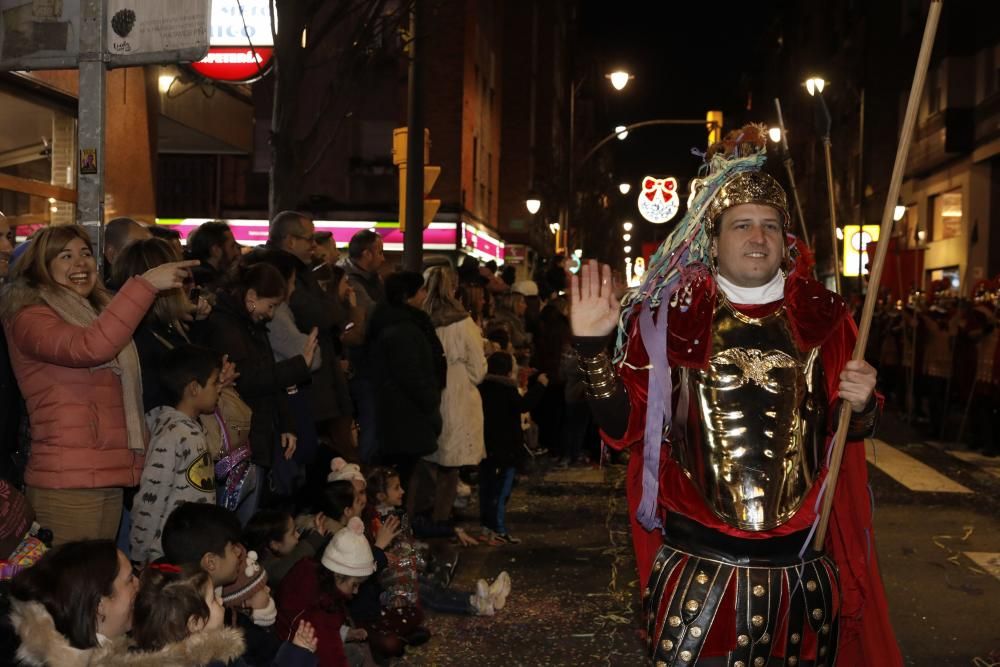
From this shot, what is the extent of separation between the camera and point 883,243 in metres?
3.62

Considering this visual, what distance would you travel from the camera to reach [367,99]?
29.7 metres

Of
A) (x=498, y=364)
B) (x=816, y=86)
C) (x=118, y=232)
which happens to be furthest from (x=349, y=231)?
(x=816, y=86)

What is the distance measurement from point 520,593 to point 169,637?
4.05 m

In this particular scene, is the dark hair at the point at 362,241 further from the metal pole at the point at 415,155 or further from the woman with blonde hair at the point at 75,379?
the woman with blonde hair at the point at 75,379

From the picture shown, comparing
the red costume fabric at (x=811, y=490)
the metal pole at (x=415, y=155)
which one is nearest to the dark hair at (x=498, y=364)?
the metal pole at (x=415, y=155)

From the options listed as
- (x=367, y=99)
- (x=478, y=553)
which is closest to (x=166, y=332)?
(x=478, y=553)

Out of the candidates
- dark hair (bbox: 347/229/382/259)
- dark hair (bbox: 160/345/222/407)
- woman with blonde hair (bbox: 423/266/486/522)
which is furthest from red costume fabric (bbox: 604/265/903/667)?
dark hair (bbox: 347/229/382/259)

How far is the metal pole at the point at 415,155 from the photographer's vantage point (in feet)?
39.7

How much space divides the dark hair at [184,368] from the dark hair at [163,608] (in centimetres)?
148

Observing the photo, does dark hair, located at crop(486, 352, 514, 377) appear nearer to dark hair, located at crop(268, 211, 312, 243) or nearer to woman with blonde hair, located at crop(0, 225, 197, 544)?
dark hair, located at crop(268, 211, 312, 243)

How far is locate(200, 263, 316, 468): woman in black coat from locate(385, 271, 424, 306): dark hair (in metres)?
2.23

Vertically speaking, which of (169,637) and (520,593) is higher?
(169,637)

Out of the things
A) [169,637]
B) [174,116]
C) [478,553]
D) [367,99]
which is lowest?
[478,553]

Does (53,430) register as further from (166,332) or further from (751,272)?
(751,272)
